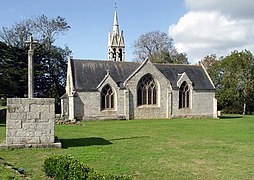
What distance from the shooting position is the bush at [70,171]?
19.5ft

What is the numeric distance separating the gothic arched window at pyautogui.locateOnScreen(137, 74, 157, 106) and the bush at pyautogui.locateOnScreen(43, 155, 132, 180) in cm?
2885

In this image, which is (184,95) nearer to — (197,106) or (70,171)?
(197,106)

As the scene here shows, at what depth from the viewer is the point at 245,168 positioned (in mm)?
9867

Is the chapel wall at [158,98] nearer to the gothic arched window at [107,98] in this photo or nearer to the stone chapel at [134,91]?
the stone chapel at [134,91]

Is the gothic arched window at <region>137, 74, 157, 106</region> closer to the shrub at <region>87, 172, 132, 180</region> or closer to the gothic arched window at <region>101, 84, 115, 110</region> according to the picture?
the gothic arched window at <region>101, 84, 115, 110</region>

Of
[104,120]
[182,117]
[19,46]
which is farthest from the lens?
[19,46]

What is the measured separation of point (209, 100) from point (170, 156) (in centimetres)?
2958

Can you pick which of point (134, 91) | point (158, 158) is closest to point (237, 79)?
point (134, 91)

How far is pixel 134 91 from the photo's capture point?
118 feet

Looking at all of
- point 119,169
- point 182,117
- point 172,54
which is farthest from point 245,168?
point 172,54

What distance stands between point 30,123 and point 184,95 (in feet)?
Answer: 92.9

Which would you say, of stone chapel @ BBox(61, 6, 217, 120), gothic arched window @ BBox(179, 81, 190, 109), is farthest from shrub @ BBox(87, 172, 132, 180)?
gothic arched window @ BBox(179, 81, 190, 109)

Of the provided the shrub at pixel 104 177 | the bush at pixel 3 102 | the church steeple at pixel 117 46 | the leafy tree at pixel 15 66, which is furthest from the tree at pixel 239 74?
the shrub at pixel 104 177

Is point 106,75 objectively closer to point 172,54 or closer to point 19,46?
point 19,46
